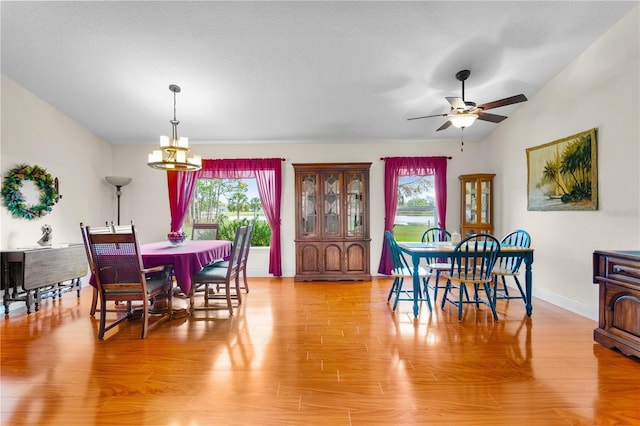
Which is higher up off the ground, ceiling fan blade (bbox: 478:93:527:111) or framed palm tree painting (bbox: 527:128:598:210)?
ceiling fan blade (bbox: 478:93:527:111)

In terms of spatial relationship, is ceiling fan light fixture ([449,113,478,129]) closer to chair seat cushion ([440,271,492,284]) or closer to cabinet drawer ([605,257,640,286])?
chair seat cushion ([440,271,492,284])

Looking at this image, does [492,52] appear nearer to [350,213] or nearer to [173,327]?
[350,213]

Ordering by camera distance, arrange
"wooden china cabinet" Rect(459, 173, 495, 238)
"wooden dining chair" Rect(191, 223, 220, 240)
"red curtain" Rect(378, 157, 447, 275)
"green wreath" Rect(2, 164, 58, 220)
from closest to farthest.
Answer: "green wreath" Rect(2, 164, 58, 220) → "wooden dining chair" Rect(191, 223, 220, 240) → "wooden china cabinet" Rect(459, 173, 495, 238) → "red curtain" Rect(378, 157, 447, 275)

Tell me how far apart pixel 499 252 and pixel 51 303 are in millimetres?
5198

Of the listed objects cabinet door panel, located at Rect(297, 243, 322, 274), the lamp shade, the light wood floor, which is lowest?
the light wood floor

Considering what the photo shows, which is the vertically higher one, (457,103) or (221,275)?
(457,103)

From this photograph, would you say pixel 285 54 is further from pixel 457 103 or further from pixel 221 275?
pixel 221 275

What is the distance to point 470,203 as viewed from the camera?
4984 mm

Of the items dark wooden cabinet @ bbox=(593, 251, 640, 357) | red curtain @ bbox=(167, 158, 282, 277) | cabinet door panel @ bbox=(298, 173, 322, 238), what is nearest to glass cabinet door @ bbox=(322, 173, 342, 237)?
cabinet door panel @ bbox=(298, 173, 322, 238)

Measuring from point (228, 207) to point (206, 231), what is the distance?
108cm

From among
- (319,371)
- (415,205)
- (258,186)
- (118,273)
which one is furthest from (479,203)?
(118,273)

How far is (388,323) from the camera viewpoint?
304 centimetres

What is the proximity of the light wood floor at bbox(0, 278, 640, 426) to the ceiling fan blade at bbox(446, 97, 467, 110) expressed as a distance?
2095 mm

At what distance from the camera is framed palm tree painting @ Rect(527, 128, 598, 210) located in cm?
317
